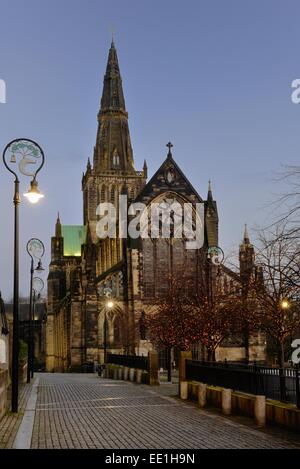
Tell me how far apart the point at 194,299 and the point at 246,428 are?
25385mm

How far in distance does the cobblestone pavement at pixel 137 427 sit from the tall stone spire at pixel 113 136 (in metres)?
72.7

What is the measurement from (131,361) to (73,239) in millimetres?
61614

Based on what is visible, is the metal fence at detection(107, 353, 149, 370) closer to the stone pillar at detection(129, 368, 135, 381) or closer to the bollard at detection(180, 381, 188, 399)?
the stone pillar at detection(129, 368, 135, 381)

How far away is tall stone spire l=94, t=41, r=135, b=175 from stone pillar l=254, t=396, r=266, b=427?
A: 261 ft

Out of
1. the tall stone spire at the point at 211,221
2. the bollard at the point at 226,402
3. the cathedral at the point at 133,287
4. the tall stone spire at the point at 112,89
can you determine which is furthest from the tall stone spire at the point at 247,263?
the tall stone spire at the point at 112,89

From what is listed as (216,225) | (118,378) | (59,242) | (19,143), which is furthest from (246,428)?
(59,242)

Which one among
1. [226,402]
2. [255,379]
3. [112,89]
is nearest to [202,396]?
[226,402]

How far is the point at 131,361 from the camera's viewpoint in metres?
38.8

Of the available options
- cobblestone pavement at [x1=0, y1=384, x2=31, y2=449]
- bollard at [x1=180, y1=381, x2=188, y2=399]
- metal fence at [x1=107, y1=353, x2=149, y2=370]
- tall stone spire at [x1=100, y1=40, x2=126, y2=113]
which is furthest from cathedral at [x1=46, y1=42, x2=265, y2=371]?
cobblestone pavement at [x1=0, y1=384, x2=31, y2=449]

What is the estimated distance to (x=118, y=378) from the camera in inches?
1570

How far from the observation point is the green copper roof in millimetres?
97438

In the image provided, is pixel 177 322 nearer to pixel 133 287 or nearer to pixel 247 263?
pixel 247 263

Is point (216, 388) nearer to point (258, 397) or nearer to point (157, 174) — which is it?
point (258, 397)
